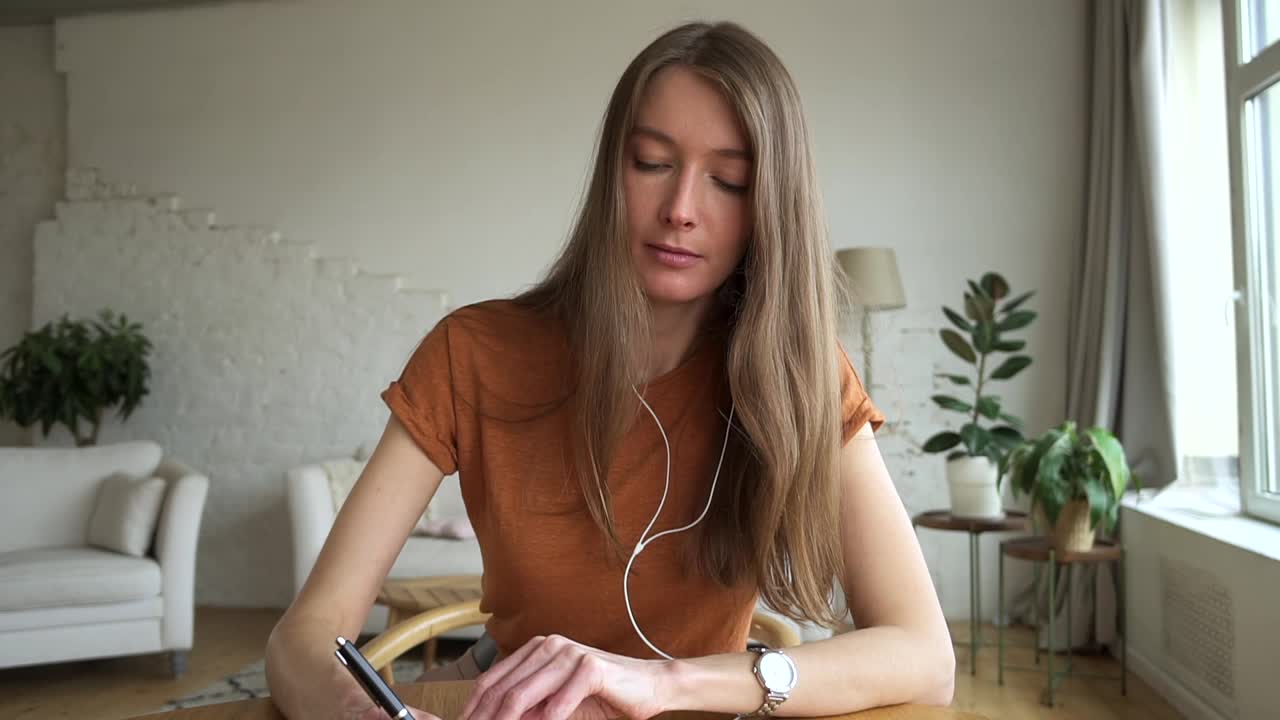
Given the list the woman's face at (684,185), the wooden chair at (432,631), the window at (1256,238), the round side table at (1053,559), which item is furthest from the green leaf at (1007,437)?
the woman's face at (684,185)

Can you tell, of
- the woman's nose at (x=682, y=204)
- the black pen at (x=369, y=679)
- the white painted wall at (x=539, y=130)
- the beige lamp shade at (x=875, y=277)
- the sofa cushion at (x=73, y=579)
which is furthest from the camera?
the white painted wall at (x=539, y=130)

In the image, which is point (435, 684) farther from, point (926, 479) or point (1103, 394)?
point (926, 479)

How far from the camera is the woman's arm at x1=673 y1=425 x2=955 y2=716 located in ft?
3.03

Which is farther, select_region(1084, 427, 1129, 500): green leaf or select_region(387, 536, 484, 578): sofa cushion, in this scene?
select_region(387, 536, 484, 578): sofa cushion

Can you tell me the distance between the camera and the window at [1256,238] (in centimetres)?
314

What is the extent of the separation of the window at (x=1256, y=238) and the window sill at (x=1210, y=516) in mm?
99

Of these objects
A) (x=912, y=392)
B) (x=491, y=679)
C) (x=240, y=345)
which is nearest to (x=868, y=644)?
(x=491, y=679)

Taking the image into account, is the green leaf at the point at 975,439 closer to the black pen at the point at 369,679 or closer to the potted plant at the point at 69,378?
the black pen at the point at 369,679

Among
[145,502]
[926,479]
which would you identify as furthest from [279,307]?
[926,479]

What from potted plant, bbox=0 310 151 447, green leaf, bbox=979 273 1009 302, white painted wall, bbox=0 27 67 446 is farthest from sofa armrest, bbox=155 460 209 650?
green leaf, bbox=979 273 1009 302

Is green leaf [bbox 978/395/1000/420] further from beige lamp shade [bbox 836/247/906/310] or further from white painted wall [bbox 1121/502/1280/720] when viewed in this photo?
beige lamp shade [bbox 836/247/906/310]

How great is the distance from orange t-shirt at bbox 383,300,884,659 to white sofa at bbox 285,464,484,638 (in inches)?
115

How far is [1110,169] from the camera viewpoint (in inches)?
175

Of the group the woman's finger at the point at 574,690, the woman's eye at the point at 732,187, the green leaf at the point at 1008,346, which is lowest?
the woman's finger at the point at 574,690
